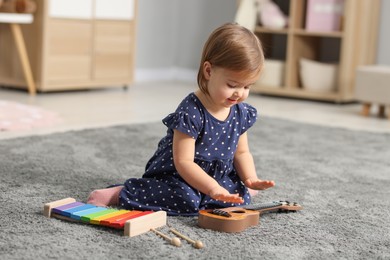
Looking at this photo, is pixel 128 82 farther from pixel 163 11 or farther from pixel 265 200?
pixel 265 200

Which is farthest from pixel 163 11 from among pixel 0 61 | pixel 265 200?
pixel 265 200

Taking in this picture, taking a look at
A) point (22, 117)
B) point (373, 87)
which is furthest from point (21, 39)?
point (373, 87)

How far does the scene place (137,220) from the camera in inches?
56.4

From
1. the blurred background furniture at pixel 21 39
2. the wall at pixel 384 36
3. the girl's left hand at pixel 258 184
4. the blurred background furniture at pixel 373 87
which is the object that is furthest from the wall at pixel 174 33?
the girl's left hand at pixel 258 184

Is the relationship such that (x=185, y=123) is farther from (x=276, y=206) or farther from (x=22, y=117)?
(x=22, y=117)

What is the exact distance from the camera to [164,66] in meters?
5.25

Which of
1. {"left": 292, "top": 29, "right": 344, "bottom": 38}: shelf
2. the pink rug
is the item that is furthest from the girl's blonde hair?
{"left": 292, "top": 29, "right": 344, "bottom": 38}: shelf

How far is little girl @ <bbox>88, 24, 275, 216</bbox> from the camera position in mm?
1581

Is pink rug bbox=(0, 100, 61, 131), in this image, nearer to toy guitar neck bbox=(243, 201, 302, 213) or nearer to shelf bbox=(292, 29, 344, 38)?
toy guitar neck bbox=(243, 201, 302, 213)

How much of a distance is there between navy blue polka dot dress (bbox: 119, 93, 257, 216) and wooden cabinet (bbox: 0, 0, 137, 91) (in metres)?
2.27

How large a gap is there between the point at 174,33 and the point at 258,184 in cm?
376

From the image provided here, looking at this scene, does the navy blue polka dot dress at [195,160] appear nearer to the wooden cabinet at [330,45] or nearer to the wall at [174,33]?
the wooden cabinet at [330,45]

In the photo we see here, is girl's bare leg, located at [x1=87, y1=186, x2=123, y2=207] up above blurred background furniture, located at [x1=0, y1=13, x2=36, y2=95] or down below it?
below

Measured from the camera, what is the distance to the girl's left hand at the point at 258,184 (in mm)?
1560
